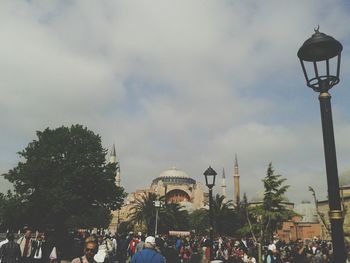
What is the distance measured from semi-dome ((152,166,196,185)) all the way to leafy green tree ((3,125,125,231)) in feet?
227

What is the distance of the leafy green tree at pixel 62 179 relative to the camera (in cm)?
3050

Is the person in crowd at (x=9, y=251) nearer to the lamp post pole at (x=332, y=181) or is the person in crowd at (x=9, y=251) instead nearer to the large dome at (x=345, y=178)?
the lamp post pole at (x=332, y=181)

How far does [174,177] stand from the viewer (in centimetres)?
10444

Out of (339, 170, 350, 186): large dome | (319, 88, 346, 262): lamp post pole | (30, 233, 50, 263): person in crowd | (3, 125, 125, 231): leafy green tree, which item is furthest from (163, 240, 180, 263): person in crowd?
(339, 170, 350, 186): large dome

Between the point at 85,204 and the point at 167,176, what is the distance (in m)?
73.0

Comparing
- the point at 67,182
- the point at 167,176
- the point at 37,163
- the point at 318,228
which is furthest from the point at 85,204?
the point at 167,176

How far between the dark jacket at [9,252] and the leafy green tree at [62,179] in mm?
20395

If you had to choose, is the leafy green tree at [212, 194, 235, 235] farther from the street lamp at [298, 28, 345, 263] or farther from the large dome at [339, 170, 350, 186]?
the street lamp at [298, 28, 345, 263]

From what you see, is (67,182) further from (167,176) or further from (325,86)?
(167,176)

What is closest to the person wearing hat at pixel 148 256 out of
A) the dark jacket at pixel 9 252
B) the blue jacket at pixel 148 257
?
the blue jacket at pixel 148 257

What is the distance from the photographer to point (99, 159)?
110 ft

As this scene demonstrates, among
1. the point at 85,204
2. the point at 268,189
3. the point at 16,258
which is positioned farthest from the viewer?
the point at 268,189

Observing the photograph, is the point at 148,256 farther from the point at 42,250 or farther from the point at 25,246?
the point at 42,250

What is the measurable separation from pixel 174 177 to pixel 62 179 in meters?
74.5
